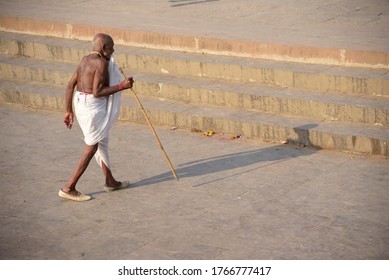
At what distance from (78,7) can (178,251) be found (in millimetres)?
8516

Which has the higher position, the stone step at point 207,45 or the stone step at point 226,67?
the stone step at point 207,45

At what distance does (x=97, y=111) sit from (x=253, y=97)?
279cm

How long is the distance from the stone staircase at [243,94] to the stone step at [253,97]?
0.01 metres

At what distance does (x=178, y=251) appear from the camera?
7012 millimetres

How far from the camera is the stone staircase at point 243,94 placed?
31.5 feet

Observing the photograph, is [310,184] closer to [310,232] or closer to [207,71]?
[310,232]

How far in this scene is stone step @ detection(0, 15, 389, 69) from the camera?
10609 millimetres

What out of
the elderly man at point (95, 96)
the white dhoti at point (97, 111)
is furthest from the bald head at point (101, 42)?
the white dhoti at point (97, 111)

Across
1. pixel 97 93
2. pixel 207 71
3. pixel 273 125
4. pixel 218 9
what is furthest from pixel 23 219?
pixel 218 9

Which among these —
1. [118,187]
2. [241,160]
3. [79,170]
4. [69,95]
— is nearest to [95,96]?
[69,95]

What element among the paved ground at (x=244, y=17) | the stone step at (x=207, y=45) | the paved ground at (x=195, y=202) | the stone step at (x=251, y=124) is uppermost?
the paved ground at (x=244, y=17)

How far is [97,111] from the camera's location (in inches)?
322

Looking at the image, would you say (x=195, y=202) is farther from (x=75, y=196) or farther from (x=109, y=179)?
(x=75, y=196)

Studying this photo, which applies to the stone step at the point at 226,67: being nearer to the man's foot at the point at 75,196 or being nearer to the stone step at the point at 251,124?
the stone step at the point at 251,124
